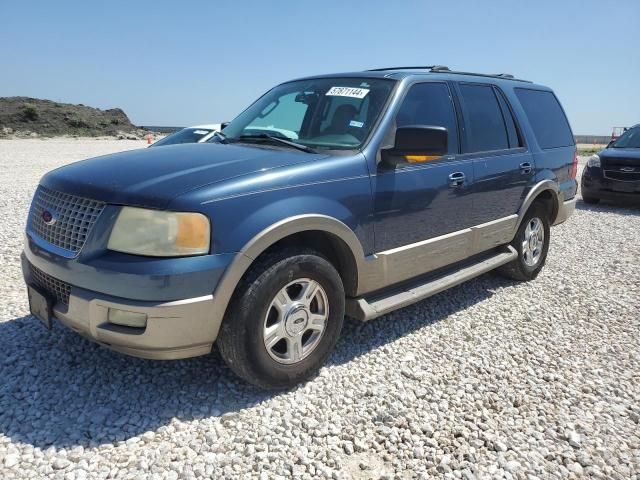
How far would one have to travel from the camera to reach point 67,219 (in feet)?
9.50

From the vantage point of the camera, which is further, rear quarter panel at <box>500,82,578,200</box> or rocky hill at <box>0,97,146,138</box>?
rocky hill at <box>0,97,146,138</box>

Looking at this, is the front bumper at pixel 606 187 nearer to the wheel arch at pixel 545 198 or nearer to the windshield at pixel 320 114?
the wheel arch at pixel 545 198

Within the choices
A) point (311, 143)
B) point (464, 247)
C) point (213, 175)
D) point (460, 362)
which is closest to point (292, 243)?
point (213, 175)

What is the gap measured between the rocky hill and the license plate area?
40.3 m

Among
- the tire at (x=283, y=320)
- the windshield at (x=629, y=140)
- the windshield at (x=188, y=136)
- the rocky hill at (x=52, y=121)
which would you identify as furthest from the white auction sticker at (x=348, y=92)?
the rocky hill at (x=52, y=121)

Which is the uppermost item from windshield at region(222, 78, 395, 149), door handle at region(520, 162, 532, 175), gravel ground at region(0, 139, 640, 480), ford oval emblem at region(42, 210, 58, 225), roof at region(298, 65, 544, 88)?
roof at region(298, 65, 544, 88)

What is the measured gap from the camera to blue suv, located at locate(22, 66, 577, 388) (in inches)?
104

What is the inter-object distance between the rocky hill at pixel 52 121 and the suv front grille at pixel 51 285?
132 ft

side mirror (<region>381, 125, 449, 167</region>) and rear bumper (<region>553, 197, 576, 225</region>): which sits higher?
side mirror (<region>381, 125, 449, 167</region>)

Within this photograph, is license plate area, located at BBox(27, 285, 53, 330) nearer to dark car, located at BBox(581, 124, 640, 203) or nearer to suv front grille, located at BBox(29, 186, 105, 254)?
suv front grille, located at BBox(29, 186, 105, 254)

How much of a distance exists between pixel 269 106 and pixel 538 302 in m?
3.09

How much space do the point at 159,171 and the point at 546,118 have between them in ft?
14.4

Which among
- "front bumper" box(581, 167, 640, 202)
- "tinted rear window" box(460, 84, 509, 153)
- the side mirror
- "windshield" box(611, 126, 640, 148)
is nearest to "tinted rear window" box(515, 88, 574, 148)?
"tinted rear window" box(460, 84, 509, 153)

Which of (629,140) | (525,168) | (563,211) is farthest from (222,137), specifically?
(629,140)
